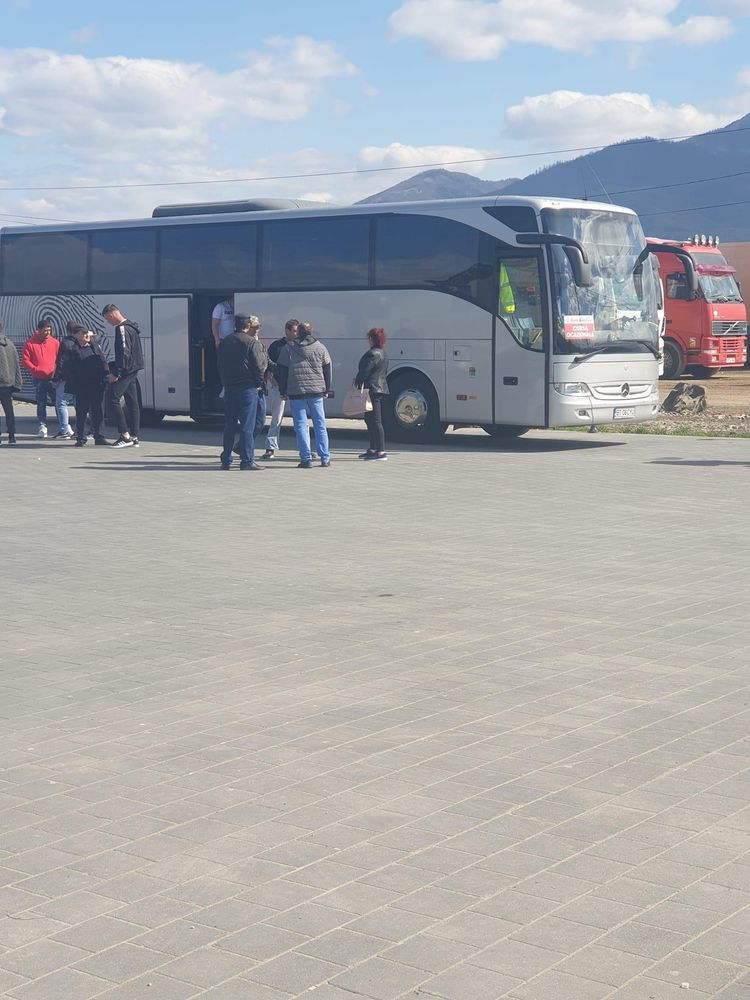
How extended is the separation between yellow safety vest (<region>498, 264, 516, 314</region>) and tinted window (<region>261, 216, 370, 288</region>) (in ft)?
7.95

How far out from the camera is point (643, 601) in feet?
30.6

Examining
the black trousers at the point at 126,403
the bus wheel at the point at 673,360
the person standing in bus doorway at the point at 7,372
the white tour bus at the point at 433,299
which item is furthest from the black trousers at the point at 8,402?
the bus wheel at the point at 673,360

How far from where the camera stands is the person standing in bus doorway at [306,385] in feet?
58.8

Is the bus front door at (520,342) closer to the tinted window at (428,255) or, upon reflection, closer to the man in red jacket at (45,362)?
the tinted window at (428,255)

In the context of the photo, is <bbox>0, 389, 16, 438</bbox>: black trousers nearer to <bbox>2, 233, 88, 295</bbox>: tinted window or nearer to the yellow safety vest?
<bbox>2, 233, 88, 295</bbox>: tinted window

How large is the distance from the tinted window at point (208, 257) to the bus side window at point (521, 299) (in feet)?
15.7

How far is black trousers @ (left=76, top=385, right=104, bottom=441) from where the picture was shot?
20.6 m

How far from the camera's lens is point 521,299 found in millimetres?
20609

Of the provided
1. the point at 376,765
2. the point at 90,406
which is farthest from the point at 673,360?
the point at 376,765

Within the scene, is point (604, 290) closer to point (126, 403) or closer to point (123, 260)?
point (126, 403)

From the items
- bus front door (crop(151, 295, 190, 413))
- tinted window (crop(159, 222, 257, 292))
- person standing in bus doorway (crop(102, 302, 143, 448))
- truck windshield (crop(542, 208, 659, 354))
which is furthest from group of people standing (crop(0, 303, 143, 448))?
truck windshield (crop(542, 208, 659, 354))

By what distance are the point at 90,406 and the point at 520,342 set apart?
6.14 m

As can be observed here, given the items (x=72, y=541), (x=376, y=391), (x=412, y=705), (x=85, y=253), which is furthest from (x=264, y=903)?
(x=85, y=253)

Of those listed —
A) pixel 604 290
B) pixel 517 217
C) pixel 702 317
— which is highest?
pixel 517 217
